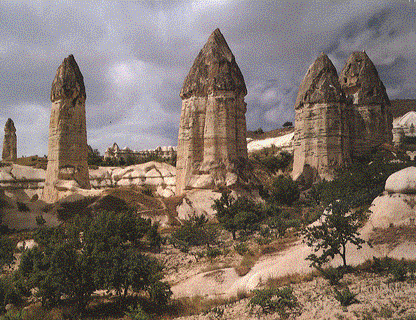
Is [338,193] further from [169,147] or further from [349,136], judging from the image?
[169,147]

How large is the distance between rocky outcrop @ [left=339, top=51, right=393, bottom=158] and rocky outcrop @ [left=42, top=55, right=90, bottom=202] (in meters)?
18.0

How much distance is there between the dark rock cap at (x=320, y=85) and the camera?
24172 millimetres

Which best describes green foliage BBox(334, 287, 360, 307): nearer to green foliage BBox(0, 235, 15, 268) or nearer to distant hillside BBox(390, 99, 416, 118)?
green foliage BBox(0, 235, 15, 268)

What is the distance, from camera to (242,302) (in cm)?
905

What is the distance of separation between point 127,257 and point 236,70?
15.8 m

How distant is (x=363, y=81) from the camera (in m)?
26.1

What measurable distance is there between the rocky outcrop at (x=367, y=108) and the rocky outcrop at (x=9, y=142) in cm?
3427

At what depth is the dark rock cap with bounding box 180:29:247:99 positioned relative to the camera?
22.1 meters

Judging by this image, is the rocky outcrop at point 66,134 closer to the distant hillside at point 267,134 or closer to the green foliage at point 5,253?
the green foliage at point 5,253

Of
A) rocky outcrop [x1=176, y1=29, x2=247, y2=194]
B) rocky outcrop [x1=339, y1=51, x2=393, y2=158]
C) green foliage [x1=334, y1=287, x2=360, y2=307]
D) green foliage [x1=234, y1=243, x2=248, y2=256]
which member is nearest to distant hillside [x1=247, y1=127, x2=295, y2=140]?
rocky outcrop [x1=339, y1=51, x2=393, y2=158]

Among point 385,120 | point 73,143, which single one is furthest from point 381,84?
point 73,143

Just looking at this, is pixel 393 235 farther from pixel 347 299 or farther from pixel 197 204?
pixel 197 204

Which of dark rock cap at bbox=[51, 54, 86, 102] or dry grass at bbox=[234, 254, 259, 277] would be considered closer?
dry grass at bbox=[234, 254, 259, 277]

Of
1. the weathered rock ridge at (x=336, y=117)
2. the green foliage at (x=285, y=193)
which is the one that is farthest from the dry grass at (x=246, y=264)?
the weathered rock ridge at (x=336, y=117)
